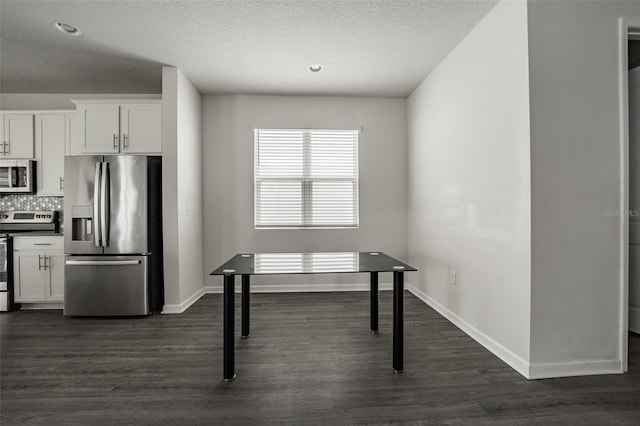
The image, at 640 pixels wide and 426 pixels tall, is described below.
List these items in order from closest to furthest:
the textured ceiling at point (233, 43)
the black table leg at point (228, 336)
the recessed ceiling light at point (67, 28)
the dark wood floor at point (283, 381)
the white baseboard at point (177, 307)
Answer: the dark wood floor at point (283, 381) < the black table leg at point (228, 336) < the textured ceiling at point (233, 43) < the recessed ceiling light at point (67, 28) < the white baseboard at point (177, 307)

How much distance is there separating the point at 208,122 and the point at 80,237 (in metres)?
2.05

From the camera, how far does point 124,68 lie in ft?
11.8

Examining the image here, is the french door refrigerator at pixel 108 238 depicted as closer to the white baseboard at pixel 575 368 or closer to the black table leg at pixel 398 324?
the black table leg at pixel 398 324

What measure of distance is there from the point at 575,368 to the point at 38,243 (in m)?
5.28

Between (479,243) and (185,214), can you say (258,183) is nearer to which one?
(185,214)

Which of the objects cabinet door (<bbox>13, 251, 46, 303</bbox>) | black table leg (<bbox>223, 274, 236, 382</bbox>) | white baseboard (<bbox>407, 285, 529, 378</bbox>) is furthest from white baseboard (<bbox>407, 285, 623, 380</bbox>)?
cabinet door (<bbox>13, 251, 46, 303</bbox>)

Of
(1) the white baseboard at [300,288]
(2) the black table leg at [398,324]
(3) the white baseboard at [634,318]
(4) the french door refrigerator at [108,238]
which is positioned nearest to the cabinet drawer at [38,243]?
(4) the french door refrigerator at [108,238]

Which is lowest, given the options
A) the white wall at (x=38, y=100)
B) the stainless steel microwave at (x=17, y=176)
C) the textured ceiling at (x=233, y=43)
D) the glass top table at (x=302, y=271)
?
the glass top table at (x=302, y=271)

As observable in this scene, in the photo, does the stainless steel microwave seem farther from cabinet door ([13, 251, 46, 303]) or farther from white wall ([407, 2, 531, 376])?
white wall ([407, 2, 531, 376])

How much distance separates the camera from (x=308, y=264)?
2512 millimetres

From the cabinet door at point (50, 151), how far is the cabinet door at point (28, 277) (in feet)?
2.56

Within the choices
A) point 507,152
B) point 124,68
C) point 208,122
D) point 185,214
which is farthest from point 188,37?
point 507,152

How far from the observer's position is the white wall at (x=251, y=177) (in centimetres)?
440

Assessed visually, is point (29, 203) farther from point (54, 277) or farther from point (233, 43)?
point (233, 43)
